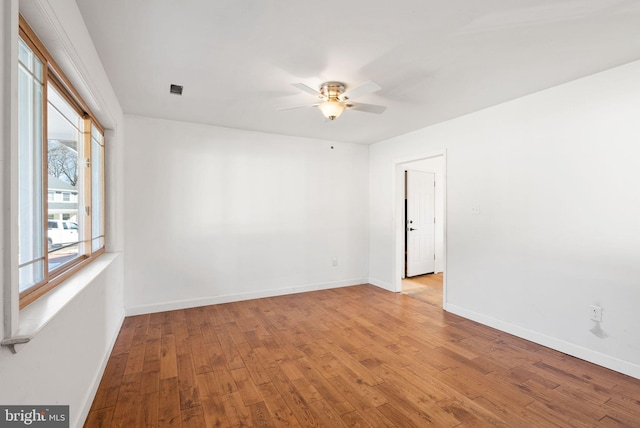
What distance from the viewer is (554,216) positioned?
2.91 metres

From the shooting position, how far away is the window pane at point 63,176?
1789mm

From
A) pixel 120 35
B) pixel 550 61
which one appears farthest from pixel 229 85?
pixel 550 61

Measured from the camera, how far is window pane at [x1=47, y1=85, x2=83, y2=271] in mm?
1789

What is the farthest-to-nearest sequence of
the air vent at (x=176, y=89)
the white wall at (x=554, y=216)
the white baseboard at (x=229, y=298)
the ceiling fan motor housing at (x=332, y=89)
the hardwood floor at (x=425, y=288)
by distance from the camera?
the hardwood floor at (x=425, y=288) → the white baseboard at (x=229, y=298) → the air vent at (x=176, y=89) → the ceiling fan motor housing at (x=332, y=89) → the white wall at (x=554, y=216)

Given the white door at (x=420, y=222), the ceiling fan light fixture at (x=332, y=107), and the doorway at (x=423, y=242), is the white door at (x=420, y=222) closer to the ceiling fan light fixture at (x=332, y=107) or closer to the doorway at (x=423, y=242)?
the doorway at (x=423, y=242)

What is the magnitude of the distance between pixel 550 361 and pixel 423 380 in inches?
49.3

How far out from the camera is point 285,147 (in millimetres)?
4711

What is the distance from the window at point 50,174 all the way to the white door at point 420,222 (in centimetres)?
477

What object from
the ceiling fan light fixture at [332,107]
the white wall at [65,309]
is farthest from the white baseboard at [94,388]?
the ceiling fan light fixture at [332,107]

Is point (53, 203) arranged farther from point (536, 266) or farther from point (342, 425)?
point (536, 266)

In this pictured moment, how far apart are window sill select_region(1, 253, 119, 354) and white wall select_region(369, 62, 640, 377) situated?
3732mm

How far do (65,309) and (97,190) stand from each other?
1.79 m

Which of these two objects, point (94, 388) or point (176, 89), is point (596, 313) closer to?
point (94, 388)

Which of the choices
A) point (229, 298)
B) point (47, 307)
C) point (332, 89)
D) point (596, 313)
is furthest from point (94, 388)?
point (596, 313)
